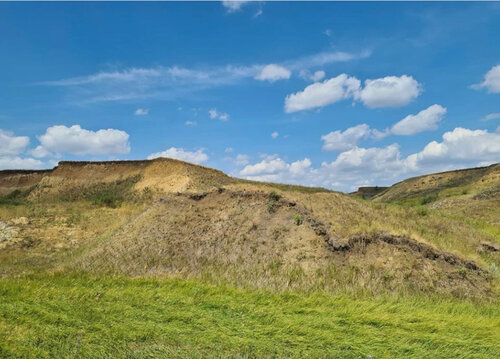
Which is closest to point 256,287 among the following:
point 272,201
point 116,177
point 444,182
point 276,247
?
point 276,247

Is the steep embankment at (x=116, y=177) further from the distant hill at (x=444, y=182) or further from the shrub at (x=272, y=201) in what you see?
the distant hill at (x=444, y=182)

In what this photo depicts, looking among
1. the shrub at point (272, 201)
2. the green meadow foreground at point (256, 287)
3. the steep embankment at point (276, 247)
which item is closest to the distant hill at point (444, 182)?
the steep embankment at point (276, 247)

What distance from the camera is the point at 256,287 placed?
32.2 ft

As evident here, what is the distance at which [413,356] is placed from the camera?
6492mm

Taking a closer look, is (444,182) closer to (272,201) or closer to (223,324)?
(272,201)

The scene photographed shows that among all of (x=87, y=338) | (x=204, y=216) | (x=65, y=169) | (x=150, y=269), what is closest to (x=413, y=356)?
(x=87, y=338)

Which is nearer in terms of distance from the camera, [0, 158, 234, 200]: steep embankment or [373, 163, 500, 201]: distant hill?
[0, 158, 234, 200]: steep embankment

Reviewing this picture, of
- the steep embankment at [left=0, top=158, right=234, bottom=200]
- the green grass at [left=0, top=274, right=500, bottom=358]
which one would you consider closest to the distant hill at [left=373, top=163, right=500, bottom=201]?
the steep embankment at [left=0, top=158, right=234, bottom=200]

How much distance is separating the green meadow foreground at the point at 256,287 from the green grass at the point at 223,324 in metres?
0.03

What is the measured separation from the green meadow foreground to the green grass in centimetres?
3

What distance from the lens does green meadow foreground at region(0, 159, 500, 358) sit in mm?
6660

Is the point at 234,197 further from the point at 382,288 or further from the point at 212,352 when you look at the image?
the point at 212,352

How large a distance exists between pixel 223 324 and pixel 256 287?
2.63 metres

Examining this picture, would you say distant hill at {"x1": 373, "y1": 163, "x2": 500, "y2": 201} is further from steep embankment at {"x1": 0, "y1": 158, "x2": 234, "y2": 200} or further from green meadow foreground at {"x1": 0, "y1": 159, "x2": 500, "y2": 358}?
green meadow foreground at {"x1": 0, "y1": 159, "x2": 500, "y2": 358}
